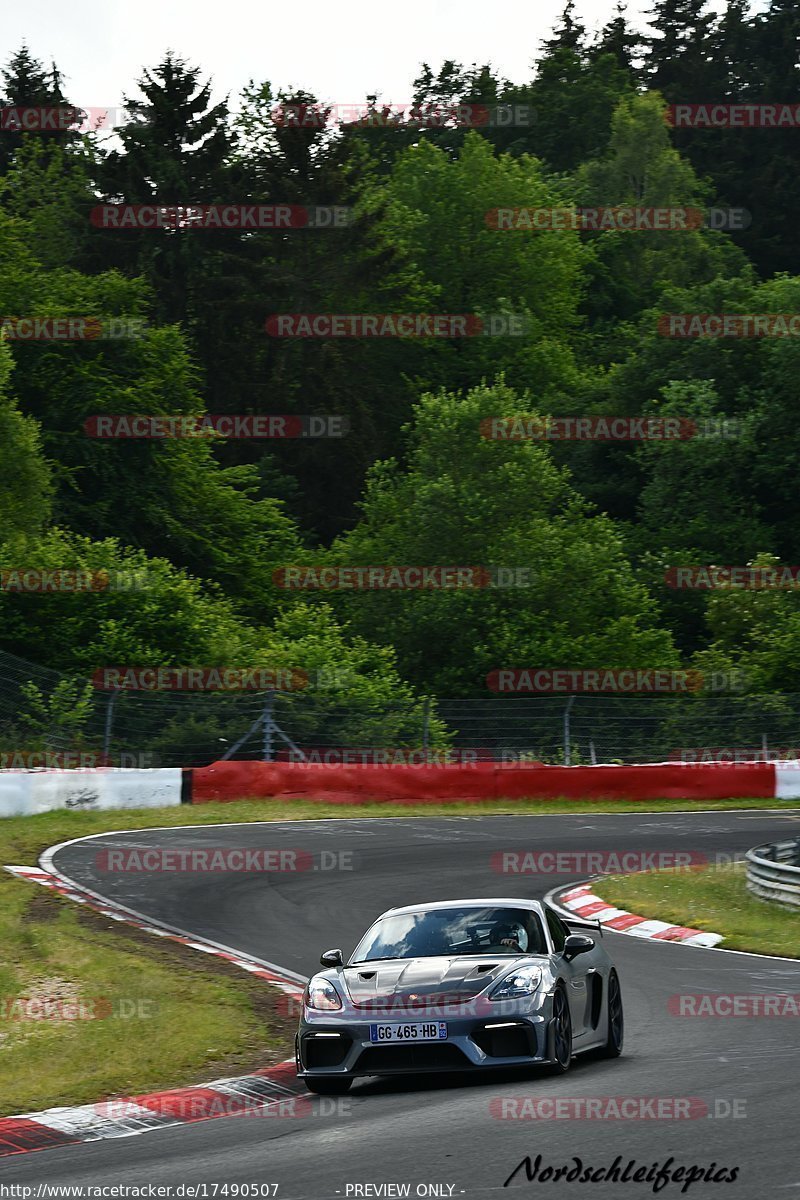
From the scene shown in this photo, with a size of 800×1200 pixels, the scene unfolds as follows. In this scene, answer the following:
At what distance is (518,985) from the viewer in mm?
9398

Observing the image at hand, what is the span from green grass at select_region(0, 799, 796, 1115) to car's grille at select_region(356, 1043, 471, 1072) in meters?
1.45

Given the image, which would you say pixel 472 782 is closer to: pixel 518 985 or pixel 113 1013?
pixel 113 1013

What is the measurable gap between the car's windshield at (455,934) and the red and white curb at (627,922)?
6.20 m

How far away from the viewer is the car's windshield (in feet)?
33.1

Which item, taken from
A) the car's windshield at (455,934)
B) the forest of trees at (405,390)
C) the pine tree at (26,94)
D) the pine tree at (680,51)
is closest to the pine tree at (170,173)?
the forest of trees at (405,390)

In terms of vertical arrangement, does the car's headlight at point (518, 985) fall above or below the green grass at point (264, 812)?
above

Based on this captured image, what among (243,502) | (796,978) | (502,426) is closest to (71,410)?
(243,502)

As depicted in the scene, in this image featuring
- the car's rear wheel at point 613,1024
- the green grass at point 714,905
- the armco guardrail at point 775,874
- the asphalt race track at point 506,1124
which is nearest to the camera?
the asphalt race track at point 506,1124

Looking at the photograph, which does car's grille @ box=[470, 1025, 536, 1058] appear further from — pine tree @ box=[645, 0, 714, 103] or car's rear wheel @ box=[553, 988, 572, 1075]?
pine tree @ box=[645, 0, 714, 103]

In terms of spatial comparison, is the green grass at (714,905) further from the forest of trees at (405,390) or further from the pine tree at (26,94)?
the pine tree at (26,94)

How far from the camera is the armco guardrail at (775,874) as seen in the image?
1795 centimetres

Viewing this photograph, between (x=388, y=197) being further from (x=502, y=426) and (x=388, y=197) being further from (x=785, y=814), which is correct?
(x=785, y=814)

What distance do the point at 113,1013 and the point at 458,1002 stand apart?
371cm

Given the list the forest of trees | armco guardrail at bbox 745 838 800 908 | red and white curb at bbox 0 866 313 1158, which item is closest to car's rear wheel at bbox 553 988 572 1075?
red and white curb at bbox 0 866 313 1158
